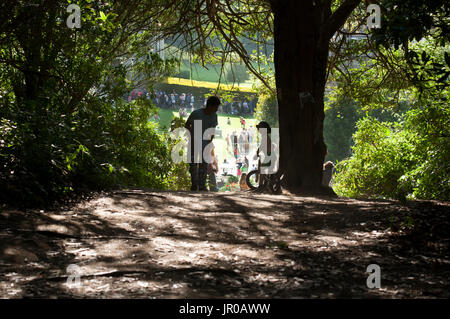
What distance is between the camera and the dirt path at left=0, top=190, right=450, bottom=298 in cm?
301

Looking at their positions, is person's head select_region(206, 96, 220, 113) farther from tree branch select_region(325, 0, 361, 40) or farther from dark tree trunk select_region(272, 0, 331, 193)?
tree branch select_region(325, 0, 361, 40)

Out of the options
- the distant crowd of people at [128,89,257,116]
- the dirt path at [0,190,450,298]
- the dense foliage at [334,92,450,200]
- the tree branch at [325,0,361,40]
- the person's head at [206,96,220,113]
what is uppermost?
the distant crowd of people at [128,89,257,116]

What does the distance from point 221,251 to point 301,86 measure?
4.73m

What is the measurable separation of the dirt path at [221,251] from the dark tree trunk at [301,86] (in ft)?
8.33

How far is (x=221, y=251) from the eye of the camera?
3885mm

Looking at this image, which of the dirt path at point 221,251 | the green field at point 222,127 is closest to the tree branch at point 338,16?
the dirt path at point 221,251

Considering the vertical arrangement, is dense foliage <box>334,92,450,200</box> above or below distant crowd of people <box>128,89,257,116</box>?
below

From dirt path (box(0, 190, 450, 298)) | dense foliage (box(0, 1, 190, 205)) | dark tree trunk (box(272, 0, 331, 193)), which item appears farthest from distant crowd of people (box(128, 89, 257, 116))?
dirt path (box(0, 190, 450, 298))

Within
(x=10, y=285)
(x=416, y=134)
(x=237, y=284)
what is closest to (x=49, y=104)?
(x=10, y=285)

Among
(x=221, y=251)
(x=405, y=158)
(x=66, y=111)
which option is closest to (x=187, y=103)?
(x=405, y=158)

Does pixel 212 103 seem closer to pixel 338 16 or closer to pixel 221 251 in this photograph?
pixel 338 16

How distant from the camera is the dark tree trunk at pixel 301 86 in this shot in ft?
26.2

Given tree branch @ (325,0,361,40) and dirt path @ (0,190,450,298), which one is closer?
dirt path @ (0,190,450,298)

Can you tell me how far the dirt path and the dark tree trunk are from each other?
254 cm
